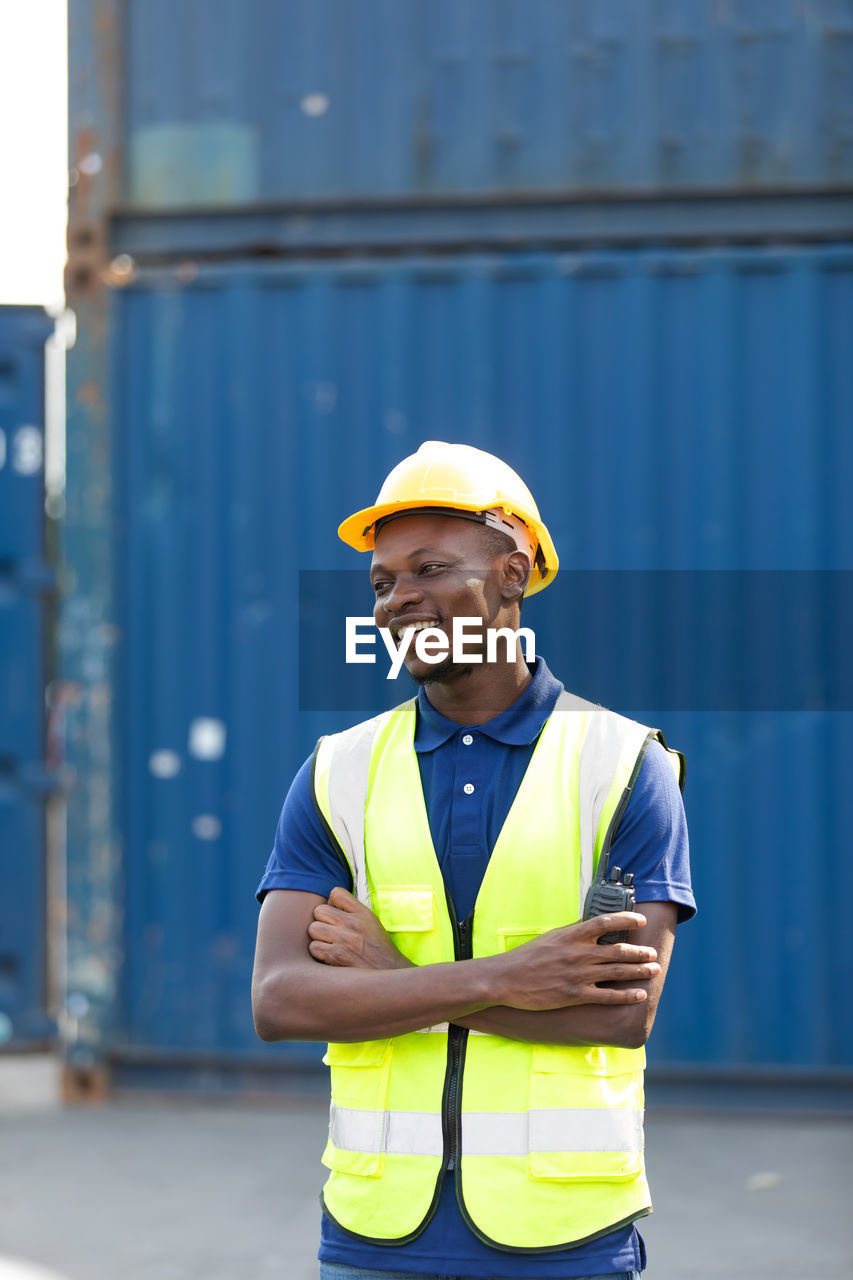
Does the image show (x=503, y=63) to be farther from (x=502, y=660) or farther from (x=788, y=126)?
(x=502, y=660)

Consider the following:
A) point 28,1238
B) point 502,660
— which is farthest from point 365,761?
point 28,1238

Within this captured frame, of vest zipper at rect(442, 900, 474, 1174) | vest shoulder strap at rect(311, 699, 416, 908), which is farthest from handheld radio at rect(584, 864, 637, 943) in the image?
vest shoulder strap at rect(311, 699, 416, 908)

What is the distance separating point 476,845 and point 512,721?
0.19 m

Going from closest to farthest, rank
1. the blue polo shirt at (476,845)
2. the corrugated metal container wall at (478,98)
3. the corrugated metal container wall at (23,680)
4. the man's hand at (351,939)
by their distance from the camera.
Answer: the blue polo shirt at (476,845) → the man's hand at (351,939) → the corrugated metal container wall at (478,98) → the corrugated metal container wall at (23,680)

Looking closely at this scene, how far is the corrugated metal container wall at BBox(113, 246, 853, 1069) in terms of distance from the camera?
15.4 ft

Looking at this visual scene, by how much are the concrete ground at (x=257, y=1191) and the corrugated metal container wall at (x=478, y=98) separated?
3.47 m

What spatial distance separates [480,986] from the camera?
1.60 meters

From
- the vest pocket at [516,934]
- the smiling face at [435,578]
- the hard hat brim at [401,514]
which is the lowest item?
the vest pocket at [516,934]

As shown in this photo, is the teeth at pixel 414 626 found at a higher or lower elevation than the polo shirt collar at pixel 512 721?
higher

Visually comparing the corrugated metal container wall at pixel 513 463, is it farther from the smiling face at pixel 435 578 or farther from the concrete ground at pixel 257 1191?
the smiling face at pixel 435 578

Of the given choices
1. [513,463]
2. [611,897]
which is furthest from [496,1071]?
[513,463]

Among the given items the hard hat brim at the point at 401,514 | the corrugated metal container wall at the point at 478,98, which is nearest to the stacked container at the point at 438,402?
the corrugated metal container wall at the point at 478,98

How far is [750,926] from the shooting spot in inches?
185

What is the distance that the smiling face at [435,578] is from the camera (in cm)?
168
